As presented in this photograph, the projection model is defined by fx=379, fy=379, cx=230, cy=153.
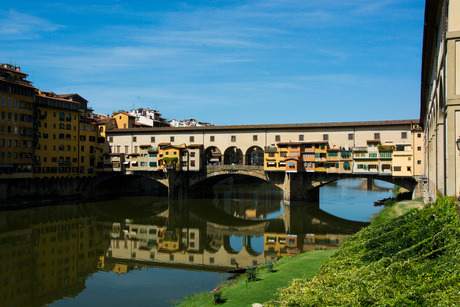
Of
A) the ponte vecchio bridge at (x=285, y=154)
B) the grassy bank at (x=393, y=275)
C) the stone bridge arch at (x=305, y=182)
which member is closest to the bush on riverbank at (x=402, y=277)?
the grassy bank at (x=393, y=275)

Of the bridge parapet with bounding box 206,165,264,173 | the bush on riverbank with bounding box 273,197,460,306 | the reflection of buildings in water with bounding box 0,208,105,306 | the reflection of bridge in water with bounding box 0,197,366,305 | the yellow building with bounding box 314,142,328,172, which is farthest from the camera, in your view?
the bridge parapet with bounding box 206,165,264,173

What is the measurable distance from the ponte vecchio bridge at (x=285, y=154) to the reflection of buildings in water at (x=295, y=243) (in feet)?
51.1

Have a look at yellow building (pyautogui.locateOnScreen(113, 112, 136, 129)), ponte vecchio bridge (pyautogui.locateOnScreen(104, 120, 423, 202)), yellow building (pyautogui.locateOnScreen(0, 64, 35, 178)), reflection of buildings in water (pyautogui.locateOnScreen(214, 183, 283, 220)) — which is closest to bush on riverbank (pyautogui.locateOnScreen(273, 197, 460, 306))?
reflection of buildings in water (pyautogui.locateOnScreen(214, 183, 283, 220))

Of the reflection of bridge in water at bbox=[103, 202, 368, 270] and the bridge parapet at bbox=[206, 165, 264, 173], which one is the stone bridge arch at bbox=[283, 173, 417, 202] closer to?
the reflection of bridge in water at bbox=[103, 202, 368, 270]

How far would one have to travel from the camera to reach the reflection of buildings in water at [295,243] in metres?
25.6

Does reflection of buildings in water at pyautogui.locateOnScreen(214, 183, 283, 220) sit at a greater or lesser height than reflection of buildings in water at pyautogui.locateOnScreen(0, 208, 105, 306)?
greater

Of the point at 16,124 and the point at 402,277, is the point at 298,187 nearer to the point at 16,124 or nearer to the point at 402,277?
the point at 16,124

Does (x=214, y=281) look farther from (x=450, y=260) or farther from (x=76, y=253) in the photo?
(x=450, y=260)

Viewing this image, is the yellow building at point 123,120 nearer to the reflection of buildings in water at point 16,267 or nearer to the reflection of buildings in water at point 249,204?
the reflection of buildings in water at point 249,204

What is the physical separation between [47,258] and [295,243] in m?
16.9

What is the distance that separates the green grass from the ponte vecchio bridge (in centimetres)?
2734

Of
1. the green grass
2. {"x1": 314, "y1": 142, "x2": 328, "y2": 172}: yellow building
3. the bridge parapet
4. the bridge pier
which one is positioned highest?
{"x1": 314, "y1": 142, "x2": 328, "y2": 172}: yellow building

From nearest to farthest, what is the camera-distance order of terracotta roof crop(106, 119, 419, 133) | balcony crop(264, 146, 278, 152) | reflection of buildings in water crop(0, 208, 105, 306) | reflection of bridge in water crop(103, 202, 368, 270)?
reflection of buildings in water crop(0, 208, 105, 306) → reflection of bridge in water crop(103, 202, 368, 270) → terracotta roof crop(106, 119, 419, 133) → balcony crop(264, 146, 278, 152)

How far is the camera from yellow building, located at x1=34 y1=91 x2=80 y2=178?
4934 centimetres
